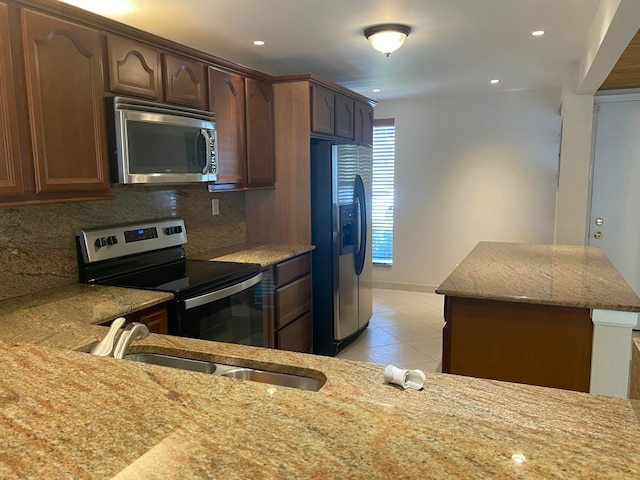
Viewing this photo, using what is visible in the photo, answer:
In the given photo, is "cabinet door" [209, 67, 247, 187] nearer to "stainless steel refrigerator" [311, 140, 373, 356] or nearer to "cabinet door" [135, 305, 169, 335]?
"stainless steel refrigerator" [311, 140, 373, 356]

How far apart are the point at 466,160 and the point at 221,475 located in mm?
5233

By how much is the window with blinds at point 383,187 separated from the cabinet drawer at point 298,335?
2.50 meters

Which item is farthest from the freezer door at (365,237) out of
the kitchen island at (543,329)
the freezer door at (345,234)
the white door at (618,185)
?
the white door at (618,185)

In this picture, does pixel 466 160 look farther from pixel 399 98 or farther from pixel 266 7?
pixel 266 7

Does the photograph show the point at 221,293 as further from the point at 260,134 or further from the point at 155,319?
the point at 260,134

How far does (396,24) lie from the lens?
2.83m

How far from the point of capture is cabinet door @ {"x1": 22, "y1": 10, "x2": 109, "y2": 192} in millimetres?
1962

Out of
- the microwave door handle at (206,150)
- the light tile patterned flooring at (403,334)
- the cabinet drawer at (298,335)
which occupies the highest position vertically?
the microwave door handle at (206,150)

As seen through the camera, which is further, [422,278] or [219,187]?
[422,278]

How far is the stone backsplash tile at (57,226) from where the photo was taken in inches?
86.6

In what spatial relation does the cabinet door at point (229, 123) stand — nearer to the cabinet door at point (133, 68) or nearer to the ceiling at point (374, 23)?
the ceiling at point (374, 23)

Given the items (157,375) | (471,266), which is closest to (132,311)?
(157,375)

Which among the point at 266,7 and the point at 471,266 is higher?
the point at 266,7

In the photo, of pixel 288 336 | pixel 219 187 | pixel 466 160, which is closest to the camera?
pixel 219 187
